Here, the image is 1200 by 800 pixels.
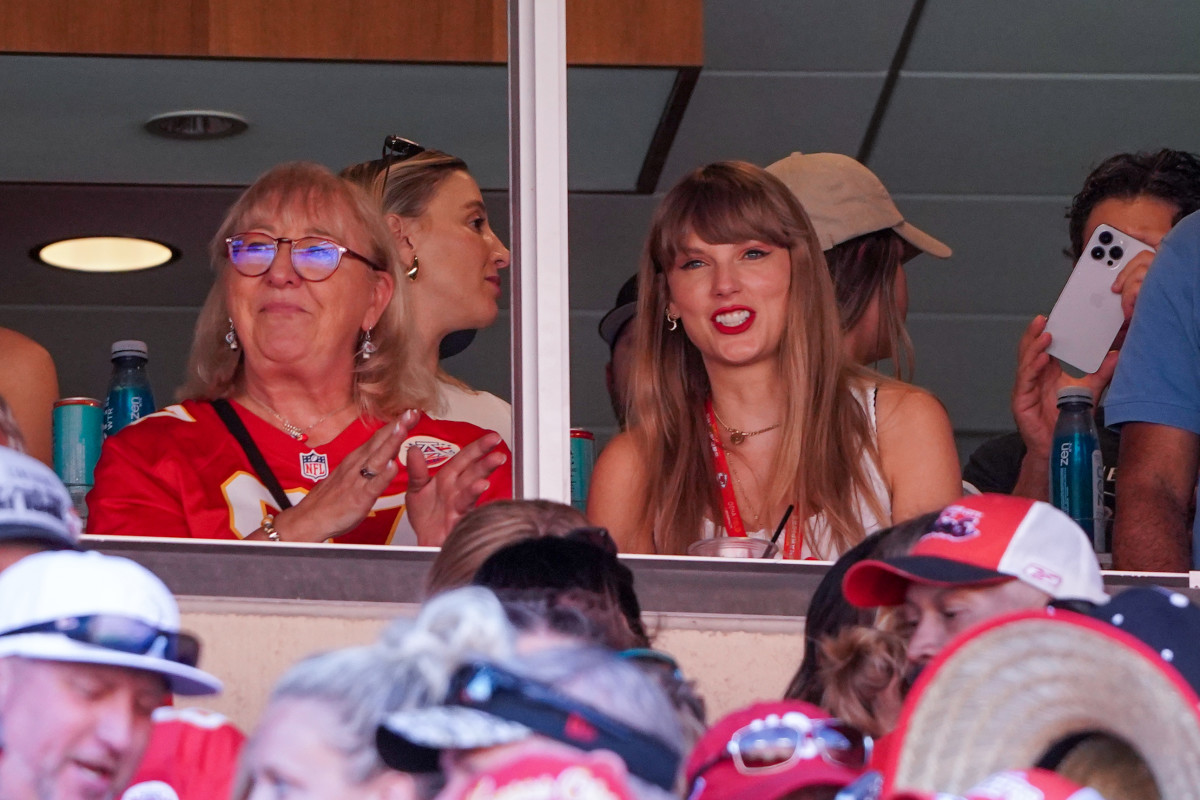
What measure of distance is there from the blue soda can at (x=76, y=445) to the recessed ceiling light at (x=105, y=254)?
361cm

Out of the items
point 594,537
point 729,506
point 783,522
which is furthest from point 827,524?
point 594,537

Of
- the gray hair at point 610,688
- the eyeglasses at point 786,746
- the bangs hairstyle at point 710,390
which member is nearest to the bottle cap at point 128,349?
the bangs hairstyle at point 710,390

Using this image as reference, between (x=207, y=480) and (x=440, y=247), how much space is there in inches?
42.0

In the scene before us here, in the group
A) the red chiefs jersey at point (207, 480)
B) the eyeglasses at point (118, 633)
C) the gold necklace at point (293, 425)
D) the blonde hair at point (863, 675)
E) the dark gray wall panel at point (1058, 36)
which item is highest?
the dark gray wall panel at point (1058, 36)

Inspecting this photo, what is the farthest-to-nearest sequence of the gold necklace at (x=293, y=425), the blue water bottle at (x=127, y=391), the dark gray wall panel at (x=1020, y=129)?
1. the dark gray wall panel at (x=1020, y=129)
2. the blue water bottle at (x=127, y=391)
3. the gold necklace at (x=293, y=425)

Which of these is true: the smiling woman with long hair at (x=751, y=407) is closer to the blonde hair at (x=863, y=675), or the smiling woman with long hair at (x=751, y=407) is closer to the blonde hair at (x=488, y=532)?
the blonde hair at (x=488, y=532)

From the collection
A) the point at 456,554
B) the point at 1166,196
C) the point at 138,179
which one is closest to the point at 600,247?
the point at 138,179

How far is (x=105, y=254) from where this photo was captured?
6938mm

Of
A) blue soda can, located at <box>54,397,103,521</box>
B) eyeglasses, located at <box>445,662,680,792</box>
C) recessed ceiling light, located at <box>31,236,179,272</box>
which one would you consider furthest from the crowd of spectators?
recessed ceiling light, located at <box>31,236,179,272</box>

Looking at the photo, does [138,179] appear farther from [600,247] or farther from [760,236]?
[760,236]

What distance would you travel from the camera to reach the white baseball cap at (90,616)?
1.67 metres

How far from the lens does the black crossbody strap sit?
3.00 m

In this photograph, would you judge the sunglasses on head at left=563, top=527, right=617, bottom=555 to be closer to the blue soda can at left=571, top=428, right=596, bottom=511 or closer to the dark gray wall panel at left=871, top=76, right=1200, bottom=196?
the blue soda can at left=571, top=428, right=596, bottom=511

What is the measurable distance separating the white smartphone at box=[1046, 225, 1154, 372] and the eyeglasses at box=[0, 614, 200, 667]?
2247 mm
